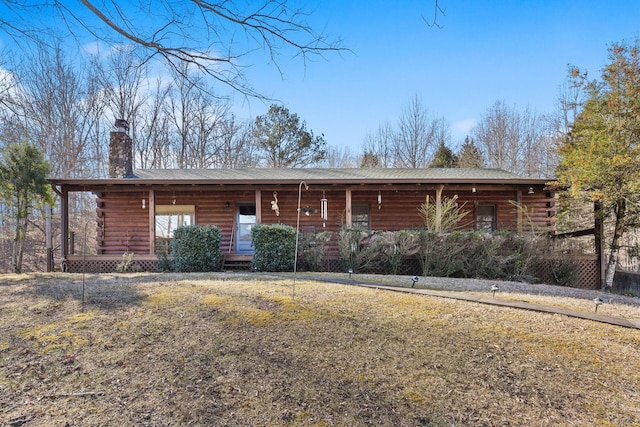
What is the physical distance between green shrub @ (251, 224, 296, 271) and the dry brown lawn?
15.5 feet

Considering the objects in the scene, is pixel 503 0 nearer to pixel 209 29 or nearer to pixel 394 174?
pixel 209 29

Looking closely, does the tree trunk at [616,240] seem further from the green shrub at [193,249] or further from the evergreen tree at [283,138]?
the evergreen tree at [283,138]

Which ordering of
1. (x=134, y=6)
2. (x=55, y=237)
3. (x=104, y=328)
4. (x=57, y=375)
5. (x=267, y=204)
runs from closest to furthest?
1. (x=57, y=375)
2. (x=104, y=328)
3. (x=134, y=6)
4. (x=267, y=204)
5. (x=55, y=237)

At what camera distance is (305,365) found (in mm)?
3037

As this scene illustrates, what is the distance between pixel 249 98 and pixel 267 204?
8.33m

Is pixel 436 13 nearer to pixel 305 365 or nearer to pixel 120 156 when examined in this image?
pixel 305 365

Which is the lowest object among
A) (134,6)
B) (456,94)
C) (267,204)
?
(267,204)

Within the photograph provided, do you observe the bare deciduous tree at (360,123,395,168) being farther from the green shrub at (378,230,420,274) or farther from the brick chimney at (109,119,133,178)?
the green shrub at (378,230,420,274)

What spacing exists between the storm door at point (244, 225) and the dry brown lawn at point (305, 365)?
837 centimetres

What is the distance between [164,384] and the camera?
108 inches

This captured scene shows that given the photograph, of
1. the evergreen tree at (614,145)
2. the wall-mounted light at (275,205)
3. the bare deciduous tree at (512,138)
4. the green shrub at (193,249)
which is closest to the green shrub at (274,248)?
the green shrub at (193,249)

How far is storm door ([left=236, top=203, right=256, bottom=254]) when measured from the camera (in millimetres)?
13008

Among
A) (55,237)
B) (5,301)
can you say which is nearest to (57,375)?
(5,301)

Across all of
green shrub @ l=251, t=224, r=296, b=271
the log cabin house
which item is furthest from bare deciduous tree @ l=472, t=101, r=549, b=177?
green shrub @ l=251, t=224, r=296, b=271
